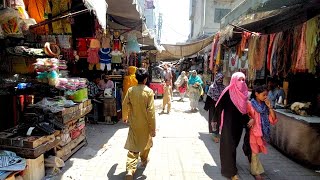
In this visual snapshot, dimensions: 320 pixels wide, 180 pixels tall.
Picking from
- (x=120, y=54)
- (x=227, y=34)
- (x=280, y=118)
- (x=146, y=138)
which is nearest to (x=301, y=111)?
(x=280, y=118)

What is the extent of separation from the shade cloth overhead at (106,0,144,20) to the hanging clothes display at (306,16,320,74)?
379 centimetres

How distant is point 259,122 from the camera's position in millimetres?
4406

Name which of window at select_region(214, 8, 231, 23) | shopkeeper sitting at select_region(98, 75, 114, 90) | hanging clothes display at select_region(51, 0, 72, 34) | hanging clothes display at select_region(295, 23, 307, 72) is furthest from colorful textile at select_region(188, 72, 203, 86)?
window at select_region(214, 8, 231, 23)

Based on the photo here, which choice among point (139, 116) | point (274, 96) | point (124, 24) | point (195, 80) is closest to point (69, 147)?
point (139, 116)

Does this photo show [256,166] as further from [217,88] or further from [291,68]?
[217,88]

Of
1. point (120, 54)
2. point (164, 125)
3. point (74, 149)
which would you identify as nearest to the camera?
point (74, 149)

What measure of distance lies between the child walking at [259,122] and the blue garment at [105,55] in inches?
217

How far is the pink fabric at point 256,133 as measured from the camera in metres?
4.38

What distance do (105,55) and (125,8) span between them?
2.29 metres

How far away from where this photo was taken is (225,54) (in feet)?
32.8

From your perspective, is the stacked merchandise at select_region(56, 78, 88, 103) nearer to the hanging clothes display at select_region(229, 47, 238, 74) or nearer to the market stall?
the market stall

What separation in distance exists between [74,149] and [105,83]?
12.8 ft

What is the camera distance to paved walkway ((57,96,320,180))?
15.5 ft

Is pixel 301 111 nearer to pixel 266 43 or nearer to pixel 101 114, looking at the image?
pixel 266 43
